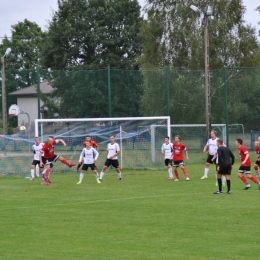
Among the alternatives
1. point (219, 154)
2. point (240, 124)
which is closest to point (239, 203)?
point (219, 154)

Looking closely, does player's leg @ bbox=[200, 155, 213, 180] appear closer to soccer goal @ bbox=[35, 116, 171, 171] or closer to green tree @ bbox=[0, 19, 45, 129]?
soccer goal @ bbox=[35, 116, 171, 171]

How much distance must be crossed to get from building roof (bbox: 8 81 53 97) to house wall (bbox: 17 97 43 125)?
11.7 inches

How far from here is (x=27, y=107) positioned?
1328 inches

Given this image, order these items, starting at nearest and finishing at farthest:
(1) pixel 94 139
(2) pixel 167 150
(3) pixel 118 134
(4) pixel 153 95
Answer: (2) pixel 167 150 < (1) pixel 94 139 < (3) pixel 118 134 < (4) pixel 153 95

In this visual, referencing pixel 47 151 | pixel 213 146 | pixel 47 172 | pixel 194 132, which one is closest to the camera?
pixel 47 172

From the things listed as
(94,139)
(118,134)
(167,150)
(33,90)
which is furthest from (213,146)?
(33,90)

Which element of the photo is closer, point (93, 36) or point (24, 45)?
point (93, 36)

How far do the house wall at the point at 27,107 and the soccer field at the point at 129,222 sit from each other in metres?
9.51

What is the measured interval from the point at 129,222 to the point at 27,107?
20.5 meters

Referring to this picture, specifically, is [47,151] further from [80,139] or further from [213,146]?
[213,146]

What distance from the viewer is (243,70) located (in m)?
38.8

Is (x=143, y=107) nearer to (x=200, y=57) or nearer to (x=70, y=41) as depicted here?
(x=200, y=57)

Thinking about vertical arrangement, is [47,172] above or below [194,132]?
below

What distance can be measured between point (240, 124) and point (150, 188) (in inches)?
656
